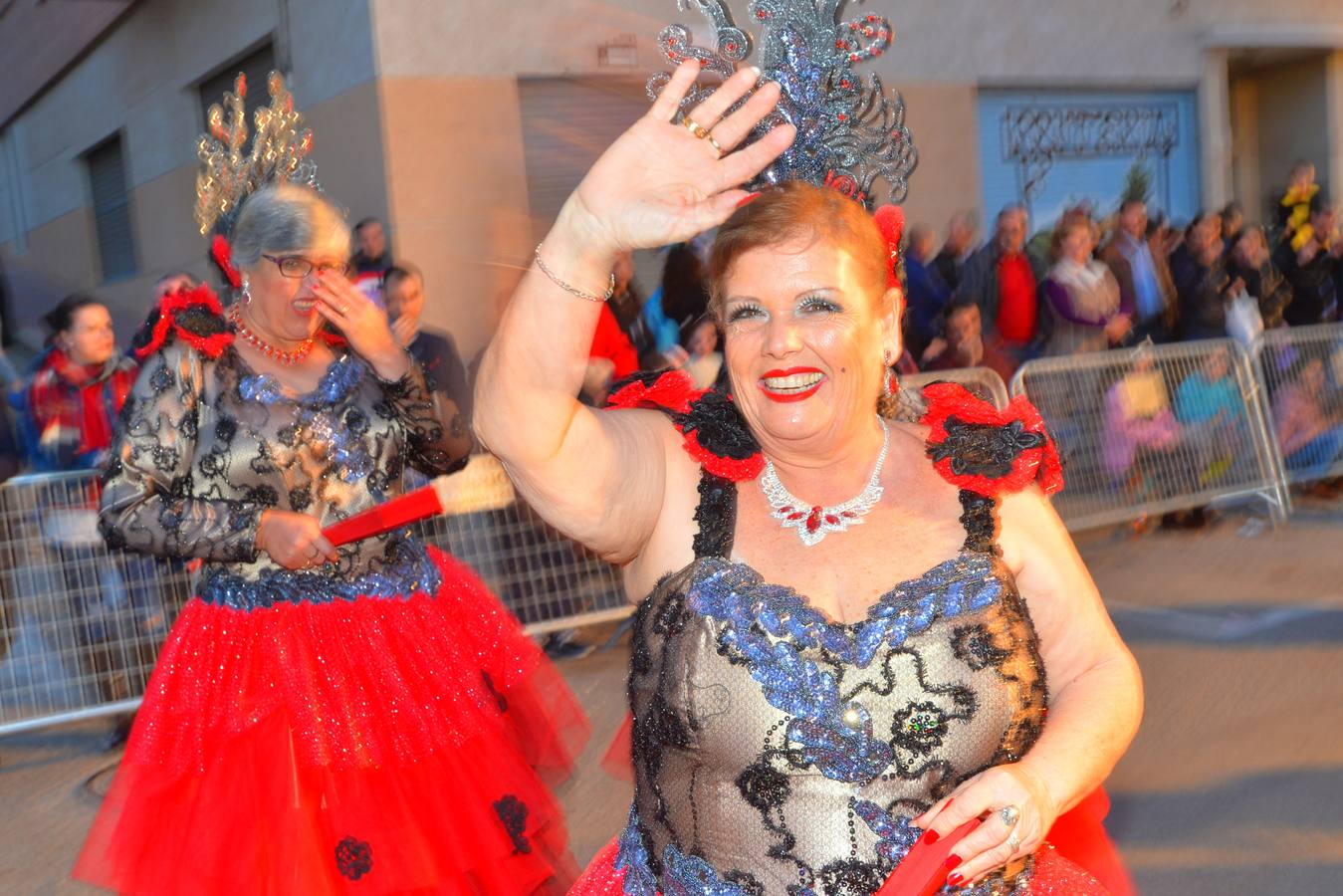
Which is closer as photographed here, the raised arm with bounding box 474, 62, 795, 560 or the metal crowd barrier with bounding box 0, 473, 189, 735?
the raised arm with bounding box 474, 62, 795, 560

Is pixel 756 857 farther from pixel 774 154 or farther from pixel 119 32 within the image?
pixel 119 32

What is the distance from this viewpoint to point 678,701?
207cm

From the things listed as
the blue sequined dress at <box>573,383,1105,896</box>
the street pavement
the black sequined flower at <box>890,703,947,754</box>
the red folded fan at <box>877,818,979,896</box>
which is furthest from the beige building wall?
the red folded fan at <box>877,818,979,896</box>

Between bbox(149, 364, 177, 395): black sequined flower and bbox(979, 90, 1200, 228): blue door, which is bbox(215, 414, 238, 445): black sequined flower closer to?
bbox(149, 364, 177, 395): black sequined flower

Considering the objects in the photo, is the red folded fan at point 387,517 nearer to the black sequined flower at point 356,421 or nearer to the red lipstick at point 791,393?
the black sequined flower at point 356,421

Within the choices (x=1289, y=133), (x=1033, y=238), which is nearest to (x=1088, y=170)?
(x=1289, y=133)

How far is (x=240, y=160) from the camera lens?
11.8 ft

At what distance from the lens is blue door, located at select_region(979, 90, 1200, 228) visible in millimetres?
14344

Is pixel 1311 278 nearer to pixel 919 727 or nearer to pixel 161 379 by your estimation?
pixel 161 379

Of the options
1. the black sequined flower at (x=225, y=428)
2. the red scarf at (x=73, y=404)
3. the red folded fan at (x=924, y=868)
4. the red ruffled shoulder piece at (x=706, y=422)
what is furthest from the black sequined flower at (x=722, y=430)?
the red scarf at (x=73, y=404)

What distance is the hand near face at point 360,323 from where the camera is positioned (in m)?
3.43

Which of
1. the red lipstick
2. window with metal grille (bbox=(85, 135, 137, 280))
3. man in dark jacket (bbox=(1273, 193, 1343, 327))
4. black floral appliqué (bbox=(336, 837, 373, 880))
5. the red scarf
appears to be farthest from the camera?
window with metal grille (bbox=(85, 135, 137, 280))

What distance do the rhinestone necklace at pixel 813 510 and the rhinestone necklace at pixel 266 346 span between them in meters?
1.59

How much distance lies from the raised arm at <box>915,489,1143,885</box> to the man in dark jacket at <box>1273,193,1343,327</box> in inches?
384
